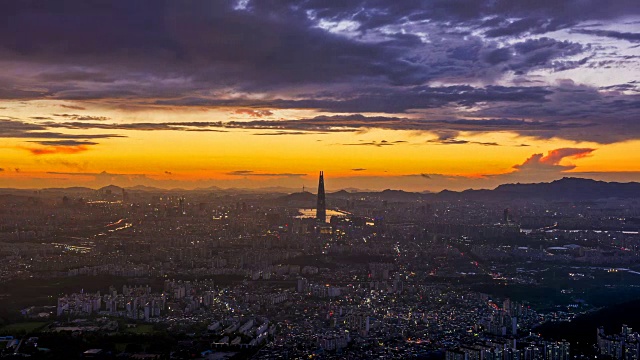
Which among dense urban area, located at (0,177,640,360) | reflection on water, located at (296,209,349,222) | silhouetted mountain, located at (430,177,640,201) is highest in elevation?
silhouetted mountain, located at (430,177,640,201)

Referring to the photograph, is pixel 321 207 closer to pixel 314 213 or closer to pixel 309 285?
pixel 314 213

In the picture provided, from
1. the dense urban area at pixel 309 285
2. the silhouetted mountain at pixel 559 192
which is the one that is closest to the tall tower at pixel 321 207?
the dense urban area at pixel 309 285

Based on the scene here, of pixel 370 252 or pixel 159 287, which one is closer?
pixel 159 287

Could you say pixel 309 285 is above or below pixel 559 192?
below

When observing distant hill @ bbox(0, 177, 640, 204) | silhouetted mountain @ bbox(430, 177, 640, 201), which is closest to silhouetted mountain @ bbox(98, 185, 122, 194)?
distant hill @ bbox(0, 177, 640, 204)

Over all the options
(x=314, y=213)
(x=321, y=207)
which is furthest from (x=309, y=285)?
(x=314, y=213)

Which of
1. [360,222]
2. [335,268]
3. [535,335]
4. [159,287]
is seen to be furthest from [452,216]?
[535,335]

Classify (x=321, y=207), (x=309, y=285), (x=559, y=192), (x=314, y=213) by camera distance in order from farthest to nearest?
(x=559, y=192) → (x=314, y=213) → (x=321, y=207) → (x=309, y=285)

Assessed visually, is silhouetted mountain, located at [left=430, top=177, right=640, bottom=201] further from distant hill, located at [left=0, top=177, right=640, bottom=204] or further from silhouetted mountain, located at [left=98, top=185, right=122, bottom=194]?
silhouetted mountain, located at [left=98, top=185, right=122, bottom=194]

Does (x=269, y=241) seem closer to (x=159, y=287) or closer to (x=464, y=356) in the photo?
(x=159, y=287)
